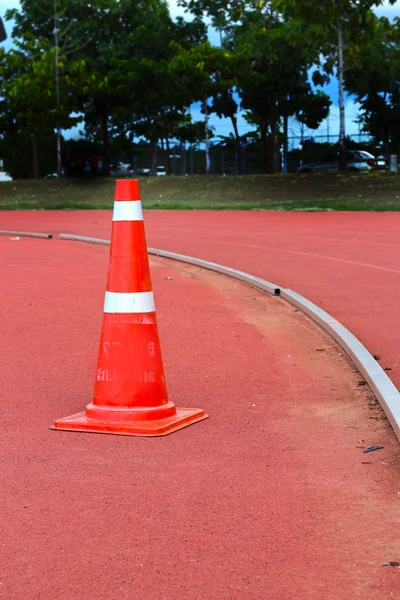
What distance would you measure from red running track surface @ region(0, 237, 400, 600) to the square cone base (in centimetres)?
7

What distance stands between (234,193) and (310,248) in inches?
813

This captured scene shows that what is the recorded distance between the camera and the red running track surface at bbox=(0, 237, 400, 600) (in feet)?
12.1

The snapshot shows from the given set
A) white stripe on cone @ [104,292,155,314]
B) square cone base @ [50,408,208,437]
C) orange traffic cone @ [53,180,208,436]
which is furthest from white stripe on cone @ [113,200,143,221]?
square cone base @ [50,408,208,437]

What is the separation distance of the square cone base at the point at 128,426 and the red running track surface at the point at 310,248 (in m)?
1.69

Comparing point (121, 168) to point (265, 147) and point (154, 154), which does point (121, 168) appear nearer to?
point (154, 154)

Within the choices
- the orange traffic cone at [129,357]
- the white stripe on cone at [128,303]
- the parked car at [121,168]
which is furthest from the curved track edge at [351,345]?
the parked car at [121,168]

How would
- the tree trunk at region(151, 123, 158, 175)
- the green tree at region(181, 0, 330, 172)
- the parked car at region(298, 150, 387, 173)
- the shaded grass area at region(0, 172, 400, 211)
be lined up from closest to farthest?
1. the shaded grass area at region(0, 172, 400, 211)
2. the green tree at region(181, 0, 330, 172)
3. the parked car at region(298, 150, 387, 173)
4. the tree trunk at region(151, 123, 158, 175)

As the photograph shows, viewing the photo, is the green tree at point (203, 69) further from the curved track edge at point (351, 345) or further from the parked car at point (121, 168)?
the curved track edge at point (351, 345)

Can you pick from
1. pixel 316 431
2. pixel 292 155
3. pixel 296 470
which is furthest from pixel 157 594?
pixel 292 155

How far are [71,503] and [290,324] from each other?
517 centimetres

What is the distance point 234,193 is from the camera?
3775 cm

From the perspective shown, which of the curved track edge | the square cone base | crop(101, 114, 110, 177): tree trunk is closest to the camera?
the square cone base

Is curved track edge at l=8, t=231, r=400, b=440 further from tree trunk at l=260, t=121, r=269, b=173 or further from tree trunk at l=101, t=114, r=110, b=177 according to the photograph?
tree trunk at l=260, t=121, r=269, b=173

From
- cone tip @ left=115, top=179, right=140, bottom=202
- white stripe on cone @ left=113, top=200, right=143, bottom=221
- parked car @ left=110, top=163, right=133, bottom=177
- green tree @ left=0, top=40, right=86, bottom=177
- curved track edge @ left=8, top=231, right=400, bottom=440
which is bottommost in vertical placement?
curved track edge @ left=8, top=231, right=400, bottom=440
